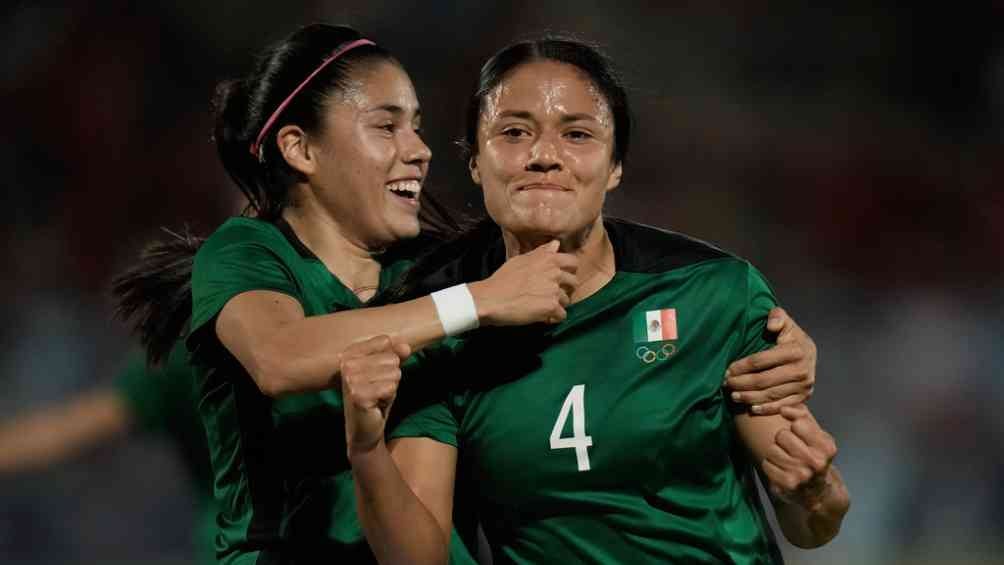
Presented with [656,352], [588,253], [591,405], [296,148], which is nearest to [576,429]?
[591,405]

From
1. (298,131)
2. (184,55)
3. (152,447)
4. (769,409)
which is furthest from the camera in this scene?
(184,55)

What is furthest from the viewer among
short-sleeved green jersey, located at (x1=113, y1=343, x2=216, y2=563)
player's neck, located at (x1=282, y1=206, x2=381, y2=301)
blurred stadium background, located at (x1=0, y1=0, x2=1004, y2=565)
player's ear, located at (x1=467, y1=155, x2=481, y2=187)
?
blurred stadium background, located at (x1=0, y1=0, x2=1004, y2=565)

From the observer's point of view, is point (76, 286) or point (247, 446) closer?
point (247, 446)

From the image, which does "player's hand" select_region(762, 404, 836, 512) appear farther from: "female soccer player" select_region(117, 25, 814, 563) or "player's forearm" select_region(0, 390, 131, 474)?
"player's forearm" select_region(0, 390, 131, 474)

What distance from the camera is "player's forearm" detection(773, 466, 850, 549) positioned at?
88.7 inches

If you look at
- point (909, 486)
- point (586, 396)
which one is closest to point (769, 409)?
point (586, 396)

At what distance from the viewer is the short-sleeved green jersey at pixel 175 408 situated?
3.66 meters

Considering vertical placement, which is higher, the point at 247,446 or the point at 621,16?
the point at 621,16

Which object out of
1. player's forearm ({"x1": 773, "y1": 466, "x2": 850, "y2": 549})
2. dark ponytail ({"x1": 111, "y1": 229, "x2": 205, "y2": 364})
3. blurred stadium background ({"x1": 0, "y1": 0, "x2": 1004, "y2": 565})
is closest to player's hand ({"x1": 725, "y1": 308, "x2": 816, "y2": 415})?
player's forearm ({"x1": 773, "y1": 466, "x2": 850, "y2": 549})

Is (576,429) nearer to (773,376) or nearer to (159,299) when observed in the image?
(773,376)

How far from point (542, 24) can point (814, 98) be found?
127 centimetres

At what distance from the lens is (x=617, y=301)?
2.35m

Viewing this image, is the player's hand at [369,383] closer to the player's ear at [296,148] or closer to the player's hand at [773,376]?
the player's hand at [773,376]

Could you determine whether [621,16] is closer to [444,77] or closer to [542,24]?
[542,24]
